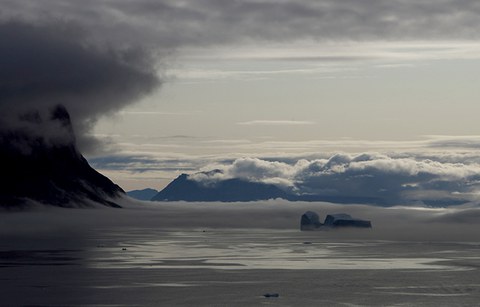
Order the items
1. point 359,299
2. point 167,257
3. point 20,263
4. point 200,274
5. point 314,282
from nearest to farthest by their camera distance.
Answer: point 359,299, point 314,282, point 200,274, point 20,263, point 167,257

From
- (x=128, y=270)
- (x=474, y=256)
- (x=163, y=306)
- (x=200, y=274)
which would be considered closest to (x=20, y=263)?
(x=128, y=270)

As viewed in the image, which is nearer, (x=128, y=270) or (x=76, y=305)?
(x=76, y=305)

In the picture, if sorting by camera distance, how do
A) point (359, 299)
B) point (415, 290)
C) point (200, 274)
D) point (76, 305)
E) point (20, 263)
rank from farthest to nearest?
point (20, 263) → point (200, 274) → point (415, 290) → point (359, 299) → point (76, 305)

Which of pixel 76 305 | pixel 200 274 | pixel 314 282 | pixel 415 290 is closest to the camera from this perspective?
pixel 76 305

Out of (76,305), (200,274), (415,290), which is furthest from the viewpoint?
(200,274)

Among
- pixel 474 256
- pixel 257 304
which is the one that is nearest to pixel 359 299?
pixel 257 304

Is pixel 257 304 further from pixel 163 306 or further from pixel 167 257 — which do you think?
pixel 167 257

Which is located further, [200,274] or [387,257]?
[387,257]

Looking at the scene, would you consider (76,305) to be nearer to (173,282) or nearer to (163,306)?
(163,306)
